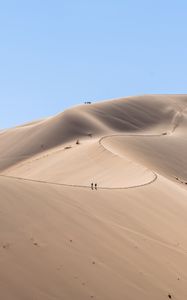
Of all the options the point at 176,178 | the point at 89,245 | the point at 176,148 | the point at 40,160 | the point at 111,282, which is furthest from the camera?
the point at 176,148

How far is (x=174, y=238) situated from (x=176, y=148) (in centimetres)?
2322

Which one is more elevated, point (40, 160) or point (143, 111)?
point (143, 111)

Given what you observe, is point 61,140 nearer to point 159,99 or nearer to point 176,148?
point 176,148

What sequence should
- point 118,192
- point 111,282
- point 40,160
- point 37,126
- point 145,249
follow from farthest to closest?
1. point 37,126
2. point 40,160
3. point 118,192
4. point 145,249
5. point 111,282

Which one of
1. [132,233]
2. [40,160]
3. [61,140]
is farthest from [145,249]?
[61,140]

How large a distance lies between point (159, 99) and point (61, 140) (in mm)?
16627

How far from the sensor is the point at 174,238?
12.7 meters

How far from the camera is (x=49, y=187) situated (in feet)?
40.0

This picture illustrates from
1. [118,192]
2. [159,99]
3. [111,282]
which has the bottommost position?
[111,282]

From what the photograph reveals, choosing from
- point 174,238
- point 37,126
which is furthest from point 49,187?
point 37,126

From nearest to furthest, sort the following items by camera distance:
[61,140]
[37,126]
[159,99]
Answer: [61,140] → [37,126] → [159,99]

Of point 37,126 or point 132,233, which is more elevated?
point 37,126

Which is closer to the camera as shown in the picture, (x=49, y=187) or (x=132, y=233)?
(x=132, y=233)

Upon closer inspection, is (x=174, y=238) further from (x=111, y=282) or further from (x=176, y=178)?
(x=176, y=178)
